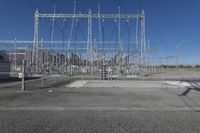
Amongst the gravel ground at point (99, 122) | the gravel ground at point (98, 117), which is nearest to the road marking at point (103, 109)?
the gravel ground at point (98, 117)

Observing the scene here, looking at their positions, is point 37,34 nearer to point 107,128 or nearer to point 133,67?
point 133,67

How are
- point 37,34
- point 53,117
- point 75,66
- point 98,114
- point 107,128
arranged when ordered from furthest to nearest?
point 75,66, point 37,34, point 98,114, point 53,117, point 107,128

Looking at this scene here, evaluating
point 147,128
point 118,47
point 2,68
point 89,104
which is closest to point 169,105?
point 89,104

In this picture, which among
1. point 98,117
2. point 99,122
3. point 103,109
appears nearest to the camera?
point 99,122

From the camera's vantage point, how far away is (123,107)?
987 centimetres

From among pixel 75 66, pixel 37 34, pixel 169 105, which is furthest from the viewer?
pixel 75 66

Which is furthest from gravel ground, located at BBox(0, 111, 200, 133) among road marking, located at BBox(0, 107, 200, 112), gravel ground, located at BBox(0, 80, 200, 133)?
road marking, located at BBox(0, 107, 200, 112)

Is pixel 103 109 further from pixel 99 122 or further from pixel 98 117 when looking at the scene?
pixel 99 122

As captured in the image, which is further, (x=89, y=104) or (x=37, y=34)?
(x=37, y=34)

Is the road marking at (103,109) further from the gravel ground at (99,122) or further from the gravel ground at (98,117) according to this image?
the gravel ground at (99,122)

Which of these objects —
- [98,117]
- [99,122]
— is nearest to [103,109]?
[98,117]

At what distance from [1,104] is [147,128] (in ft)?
19.4

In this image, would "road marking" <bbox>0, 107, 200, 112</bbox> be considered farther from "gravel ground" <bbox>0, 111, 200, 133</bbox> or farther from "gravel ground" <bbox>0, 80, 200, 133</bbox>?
"gravel ground" <bbox>0, 111, 200, 133</bbox>

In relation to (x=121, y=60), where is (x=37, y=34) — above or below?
above
